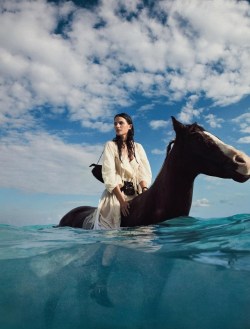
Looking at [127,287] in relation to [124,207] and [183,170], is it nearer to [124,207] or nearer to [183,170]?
[183,170]

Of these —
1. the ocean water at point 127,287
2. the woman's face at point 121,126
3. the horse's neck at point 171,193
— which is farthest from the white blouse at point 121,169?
the ocean water at point 127,287

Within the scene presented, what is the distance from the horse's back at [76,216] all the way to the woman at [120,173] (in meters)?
0.71

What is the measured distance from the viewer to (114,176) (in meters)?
5.81

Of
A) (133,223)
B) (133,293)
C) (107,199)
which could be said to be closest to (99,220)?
(107,199)

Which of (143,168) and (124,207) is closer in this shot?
(124,207)

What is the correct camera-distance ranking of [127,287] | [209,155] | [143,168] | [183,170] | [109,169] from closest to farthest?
[127,287]
[209,155]
[183,170]
[109,169]
[143,168]

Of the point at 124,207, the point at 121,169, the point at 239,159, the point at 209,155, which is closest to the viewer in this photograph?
the point at 239,159

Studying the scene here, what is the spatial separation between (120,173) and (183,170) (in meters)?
1.47

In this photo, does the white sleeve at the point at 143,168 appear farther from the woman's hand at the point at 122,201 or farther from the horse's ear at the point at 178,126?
the horse's ear at the point at 178,126

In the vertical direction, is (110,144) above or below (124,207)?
above

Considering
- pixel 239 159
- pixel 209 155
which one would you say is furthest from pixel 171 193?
pixel 239 159

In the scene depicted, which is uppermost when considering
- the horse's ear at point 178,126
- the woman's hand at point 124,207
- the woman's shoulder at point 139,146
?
the woman's shoulder at point 139,146

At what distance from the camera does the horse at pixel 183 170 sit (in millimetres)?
4609

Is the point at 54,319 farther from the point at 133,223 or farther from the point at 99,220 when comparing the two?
the point at 99,220
